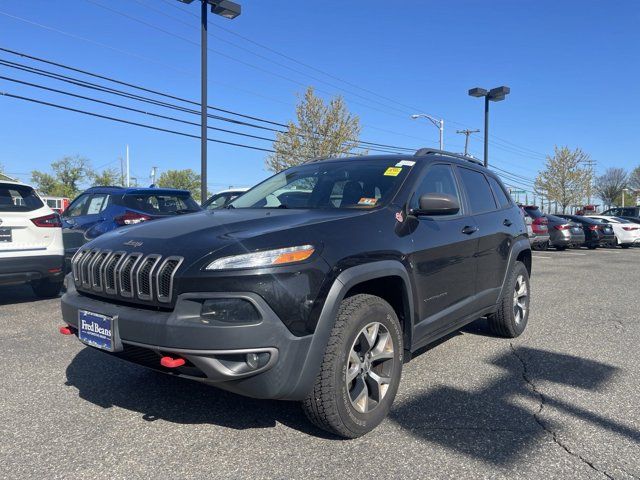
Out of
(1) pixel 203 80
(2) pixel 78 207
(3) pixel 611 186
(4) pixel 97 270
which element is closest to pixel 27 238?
(2) pixel 78 207

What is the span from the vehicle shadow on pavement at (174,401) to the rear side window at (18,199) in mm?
3054

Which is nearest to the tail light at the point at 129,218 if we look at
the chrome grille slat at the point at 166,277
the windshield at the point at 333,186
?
the windshield at the point at 333,186

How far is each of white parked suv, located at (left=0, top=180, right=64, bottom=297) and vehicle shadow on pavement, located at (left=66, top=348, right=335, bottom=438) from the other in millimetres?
2598

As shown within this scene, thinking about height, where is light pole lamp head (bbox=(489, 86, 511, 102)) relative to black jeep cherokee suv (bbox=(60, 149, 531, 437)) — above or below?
above

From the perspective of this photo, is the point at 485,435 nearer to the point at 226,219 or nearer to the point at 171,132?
the point at 226,219

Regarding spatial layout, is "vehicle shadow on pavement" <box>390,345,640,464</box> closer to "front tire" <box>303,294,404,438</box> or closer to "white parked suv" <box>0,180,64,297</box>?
"front tire" <box>303,294,404,438</box>

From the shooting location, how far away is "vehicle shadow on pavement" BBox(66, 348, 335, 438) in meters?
3.14

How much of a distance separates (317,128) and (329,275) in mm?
24439

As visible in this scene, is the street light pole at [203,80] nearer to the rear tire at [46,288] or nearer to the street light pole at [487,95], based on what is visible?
the rear tire at [46,288]

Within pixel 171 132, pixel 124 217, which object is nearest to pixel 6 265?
pixel 124 217

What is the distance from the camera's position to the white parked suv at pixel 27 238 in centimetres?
600

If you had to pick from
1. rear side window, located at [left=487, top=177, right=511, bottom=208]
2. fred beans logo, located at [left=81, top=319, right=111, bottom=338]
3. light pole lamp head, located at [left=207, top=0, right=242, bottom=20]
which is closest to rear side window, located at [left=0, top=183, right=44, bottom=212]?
fred beans logo, located at [left=81, top=319, right=111, bottom=338]

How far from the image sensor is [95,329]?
2873mm

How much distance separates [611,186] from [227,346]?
270ft
